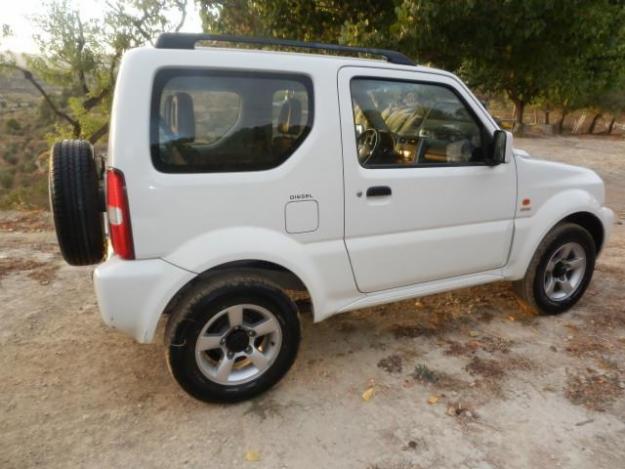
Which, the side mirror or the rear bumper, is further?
the side mirror

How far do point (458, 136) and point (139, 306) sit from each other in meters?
2.30

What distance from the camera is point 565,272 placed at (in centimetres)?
377

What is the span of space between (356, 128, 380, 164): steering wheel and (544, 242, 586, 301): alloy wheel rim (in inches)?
70.8

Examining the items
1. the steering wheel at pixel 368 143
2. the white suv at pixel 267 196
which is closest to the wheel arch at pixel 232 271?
the white suv at pixel 267 196

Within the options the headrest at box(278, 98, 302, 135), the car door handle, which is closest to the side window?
the car door handle

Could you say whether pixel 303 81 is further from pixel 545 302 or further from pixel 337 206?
pixel 545 302

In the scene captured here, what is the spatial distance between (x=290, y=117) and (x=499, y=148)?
1.44m

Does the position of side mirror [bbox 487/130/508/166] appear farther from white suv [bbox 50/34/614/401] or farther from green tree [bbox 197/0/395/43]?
green tree [bbox 197/0/395/43]

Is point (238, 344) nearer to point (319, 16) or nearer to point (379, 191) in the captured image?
point (379, 191)

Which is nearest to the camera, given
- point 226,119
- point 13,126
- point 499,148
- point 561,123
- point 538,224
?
point 226,119

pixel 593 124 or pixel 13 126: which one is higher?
pixel 593 124

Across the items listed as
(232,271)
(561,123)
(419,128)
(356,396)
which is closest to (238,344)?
(232,271)

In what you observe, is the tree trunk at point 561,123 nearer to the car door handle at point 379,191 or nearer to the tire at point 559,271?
the tire at point 559,271

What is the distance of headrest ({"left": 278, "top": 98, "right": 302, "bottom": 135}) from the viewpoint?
251 cm
